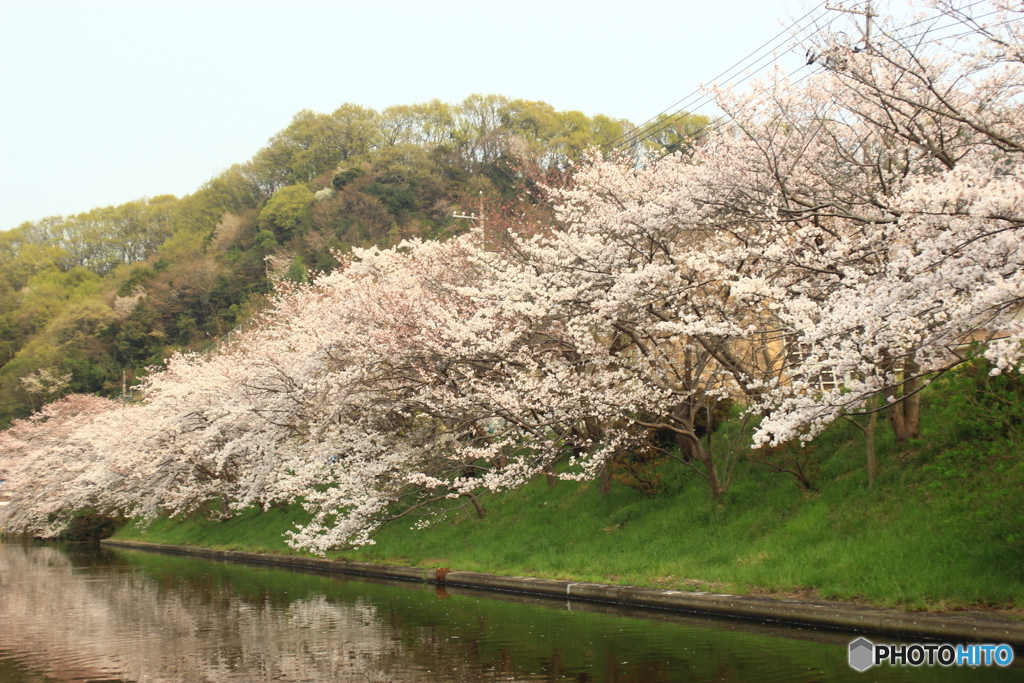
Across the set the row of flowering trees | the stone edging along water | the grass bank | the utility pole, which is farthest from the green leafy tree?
the utility pole

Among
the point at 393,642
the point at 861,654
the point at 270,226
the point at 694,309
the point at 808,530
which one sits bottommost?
the point at 393,642

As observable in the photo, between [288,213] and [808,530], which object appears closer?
[808,530]

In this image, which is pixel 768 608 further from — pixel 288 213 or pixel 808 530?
pixel 288 213

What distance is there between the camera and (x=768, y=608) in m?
12.4

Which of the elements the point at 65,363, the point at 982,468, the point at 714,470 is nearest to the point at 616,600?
the point at 714,470

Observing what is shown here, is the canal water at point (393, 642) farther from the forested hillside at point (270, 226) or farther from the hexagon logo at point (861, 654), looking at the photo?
the forested hillside at point (270, 226)

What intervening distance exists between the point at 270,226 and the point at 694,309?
68328mm

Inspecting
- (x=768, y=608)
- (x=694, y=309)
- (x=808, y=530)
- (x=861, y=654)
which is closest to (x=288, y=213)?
(x=694, y=309)

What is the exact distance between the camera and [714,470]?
1747 centimetres

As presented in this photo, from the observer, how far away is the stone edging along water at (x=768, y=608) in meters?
9.79

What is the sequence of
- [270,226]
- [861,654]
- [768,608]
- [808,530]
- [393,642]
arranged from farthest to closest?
[270,226] < [808,530] < [768,608] < [393,642] < [861,654]

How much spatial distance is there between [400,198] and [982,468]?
200 ft

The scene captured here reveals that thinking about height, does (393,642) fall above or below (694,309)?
below

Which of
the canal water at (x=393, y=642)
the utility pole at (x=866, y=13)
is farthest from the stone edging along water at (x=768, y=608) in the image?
the utility pole at (x=866, y=13)
